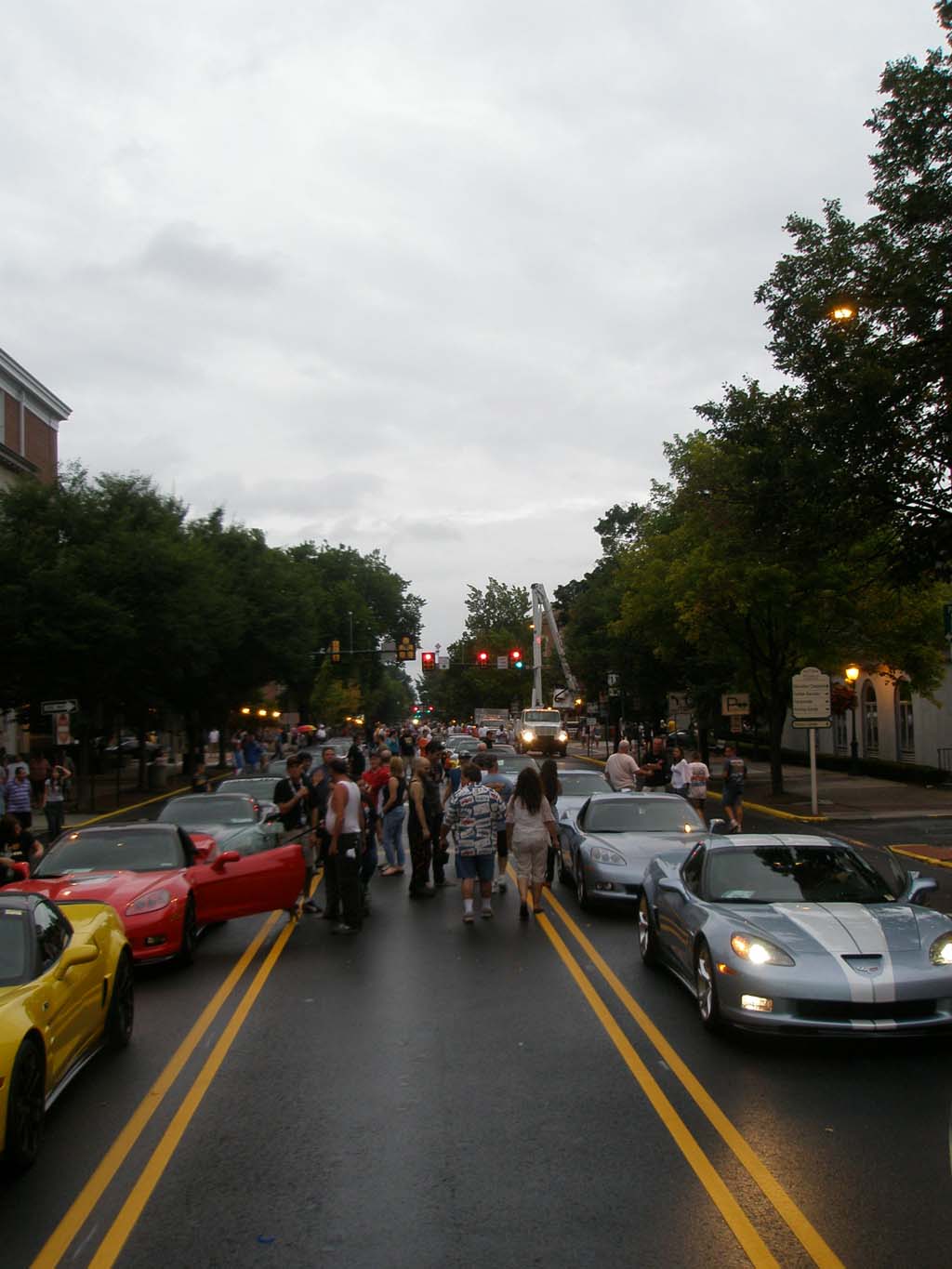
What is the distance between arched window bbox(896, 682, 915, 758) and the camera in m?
40.3

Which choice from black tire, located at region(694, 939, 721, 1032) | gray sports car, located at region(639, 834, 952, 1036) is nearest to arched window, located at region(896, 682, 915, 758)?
gray sports car, located at region(639, 834, 952, 1036)

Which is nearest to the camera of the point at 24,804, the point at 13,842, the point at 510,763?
the point at 13,842

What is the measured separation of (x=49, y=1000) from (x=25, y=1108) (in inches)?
29.4

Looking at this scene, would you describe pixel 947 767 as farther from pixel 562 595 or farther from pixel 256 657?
pixel 562 595

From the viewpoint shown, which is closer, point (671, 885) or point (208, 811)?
point (671, 885)

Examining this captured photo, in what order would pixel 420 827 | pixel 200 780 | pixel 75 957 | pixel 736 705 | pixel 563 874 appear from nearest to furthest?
Answer: pixel 75 957 → pixel 420 827 → pixel 563 874 → pixel 200 780 → pixel 736 705

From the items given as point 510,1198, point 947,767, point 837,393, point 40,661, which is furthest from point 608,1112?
point 947,767

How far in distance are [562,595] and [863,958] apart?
450 feet

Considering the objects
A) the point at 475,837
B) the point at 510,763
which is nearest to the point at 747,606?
the point at 510,763

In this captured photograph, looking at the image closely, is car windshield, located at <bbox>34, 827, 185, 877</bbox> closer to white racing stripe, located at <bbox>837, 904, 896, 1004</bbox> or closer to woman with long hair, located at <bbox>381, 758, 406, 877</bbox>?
woman with long hair, located at <bbox>381, 758, 406, 877</bbox>

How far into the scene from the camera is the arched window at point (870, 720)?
4428 centimetres

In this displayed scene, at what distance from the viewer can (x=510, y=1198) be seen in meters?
5.18

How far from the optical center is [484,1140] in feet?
19.5

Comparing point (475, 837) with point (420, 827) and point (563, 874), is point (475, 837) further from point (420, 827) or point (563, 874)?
point (563, 874)
